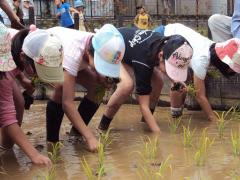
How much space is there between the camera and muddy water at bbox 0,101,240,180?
3826 millimetres

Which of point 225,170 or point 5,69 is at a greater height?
point 5,69

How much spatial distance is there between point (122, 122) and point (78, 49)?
146 cm

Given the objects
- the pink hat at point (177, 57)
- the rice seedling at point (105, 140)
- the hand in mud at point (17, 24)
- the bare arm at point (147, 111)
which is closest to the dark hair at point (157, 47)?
the pink hat at point (177, 57)

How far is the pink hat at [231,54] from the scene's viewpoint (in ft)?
16.9

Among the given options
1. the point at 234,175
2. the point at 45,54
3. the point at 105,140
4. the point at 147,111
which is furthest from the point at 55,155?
the point at 234,175

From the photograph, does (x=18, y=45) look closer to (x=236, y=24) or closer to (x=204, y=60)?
(x=204, y=60)

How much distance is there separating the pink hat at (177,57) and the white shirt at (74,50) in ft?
2.23

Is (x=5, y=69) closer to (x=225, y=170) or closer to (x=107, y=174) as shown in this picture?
(x=107, y=174)

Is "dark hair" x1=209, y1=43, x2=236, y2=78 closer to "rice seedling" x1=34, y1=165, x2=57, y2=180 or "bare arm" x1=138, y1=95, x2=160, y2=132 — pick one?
"bare arm" x1=138, y1=95, x2=160, y2=132

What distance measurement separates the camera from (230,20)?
6375 mm

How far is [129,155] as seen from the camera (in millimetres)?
4371

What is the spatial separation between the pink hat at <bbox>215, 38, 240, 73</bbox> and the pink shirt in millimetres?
2115

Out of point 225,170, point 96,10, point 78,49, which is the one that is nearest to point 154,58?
point 78,49

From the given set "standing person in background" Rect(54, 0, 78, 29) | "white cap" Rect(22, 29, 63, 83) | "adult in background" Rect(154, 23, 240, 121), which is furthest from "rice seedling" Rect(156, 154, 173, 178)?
"standing person in background" Rect(54, 0, 78, 29)
